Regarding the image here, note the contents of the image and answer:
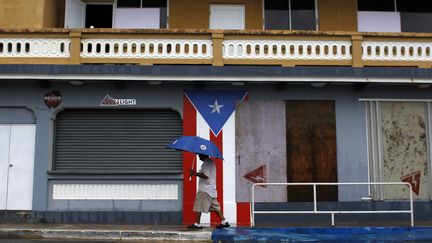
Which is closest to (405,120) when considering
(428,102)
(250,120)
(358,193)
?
(428,102)

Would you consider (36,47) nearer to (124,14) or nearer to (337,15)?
(124,14)

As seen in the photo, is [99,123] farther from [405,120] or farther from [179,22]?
[405,120]

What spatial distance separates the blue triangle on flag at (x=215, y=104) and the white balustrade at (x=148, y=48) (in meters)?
0.99

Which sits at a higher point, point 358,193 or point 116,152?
point 116,152

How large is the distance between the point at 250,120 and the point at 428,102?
4.79 meters

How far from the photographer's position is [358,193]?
43.5ft

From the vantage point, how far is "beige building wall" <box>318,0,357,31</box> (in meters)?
16.2

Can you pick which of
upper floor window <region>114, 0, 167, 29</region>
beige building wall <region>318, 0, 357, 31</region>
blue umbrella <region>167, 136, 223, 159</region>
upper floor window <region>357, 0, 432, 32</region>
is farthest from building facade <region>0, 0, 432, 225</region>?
upper floor window <region>114, 0, 167, 29</region>

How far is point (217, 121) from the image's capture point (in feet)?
43.6

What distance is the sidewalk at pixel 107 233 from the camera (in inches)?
423

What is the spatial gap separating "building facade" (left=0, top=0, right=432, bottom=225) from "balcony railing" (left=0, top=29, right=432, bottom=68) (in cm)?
3

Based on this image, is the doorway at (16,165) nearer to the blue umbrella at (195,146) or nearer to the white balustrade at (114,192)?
the white balustrade at (114,192)

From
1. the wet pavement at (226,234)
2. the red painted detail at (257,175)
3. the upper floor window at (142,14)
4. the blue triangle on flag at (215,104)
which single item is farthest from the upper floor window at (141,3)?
the wet pavement at (226,234)

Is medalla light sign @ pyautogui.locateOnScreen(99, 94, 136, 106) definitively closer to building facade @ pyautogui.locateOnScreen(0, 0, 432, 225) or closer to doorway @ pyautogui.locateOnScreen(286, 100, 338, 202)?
building facade @ pyautogui.locateOnScreen(0, 0, 432, 225)
